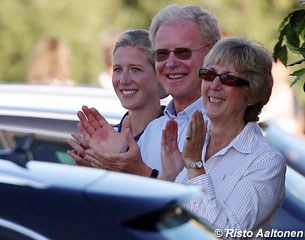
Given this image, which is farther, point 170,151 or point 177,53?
point 177,53

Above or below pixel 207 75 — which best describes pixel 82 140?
below

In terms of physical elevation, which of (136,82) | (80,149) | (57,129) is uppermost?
(136,82)

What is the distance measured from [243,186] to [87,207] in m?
1.27

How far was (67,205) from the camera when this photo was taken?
11.5ft

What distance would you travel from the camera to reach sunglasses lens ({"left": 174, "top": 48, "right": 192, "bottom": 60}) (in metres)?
5.28

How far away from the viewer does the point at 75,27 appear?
16.2m

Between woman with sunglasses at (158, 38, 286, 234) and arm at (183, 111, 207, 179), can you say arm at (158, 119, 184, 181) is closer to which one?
woman with sunglasses at (158, 38, 286, 234)

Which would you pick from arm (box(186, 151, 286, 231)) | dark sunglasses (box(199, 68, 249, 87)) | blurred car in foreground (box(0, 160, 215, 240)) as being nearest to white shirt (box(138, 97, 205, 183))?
dark sunglasses (box(199, 68, 249, 87))

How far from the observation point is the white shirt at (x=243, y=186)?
181 inches

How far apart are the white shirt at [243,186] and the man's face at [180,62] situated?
0.56 m

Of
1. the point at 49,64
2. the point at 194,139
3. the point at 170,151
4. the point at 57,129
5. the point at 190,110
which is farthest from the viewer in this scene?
the point at 49,64

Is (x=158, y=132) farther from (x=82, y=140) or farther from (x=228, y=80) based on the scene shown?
(x=228, y=80)

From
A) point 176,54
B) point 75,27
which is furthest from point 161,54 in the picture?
point 75,27

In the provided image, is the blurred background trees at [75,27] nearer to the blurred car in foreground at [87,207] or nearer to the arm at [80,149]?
the arm at [80,149]
